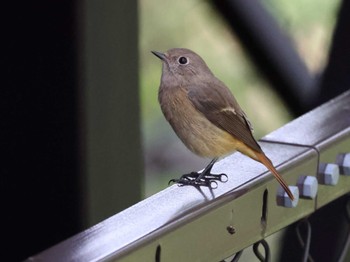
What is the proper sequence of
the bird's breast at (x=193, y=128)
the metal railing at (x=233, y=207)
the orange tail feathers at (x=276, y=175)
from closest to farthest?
the metal railing at (x=233, y=207), the orange tail feathers at (x=276, y=175), the bird's breast at (x=193, y=128)

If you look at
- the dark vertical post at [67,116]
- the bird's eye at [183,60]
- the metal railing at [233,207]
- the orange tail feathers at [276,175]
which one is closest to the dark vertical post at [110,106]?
the dark vertical post at [67,116]

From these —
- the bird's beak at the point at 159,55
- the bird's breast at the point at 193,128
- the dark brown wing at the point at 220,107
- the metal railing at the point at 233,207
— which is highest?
the metal railing at the point at 233,207

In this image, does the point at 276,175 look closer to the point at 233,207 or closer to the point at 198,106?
the point at 233,207

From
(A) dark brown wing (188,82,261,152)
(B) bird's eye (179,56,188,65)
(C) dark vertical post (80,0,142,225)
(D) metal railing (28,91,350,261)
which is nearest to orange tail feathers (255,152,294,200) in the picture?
(D) metal railing (28,91,350,261)

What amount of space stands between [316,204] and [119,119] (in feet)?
2.43

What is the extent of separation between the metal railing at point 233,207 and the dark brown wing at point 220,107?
355 mm

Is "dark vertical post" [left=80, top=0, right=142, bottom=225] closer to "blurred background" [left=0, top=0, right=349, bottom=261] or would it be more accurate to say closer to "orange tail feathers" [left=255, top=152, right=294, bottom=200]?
"blurred background" [left=0, top=0, right=349, bottom=261]

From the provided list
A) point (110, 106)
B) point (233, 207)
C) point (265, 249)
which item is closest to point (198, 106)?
point (110, 106)

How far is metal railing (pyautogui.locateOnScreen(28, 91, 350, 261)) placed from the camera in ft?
4.82

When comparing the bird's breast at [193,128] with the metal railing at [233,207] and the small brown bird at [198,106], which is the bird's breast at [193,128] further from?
the metal railing at [233,207]

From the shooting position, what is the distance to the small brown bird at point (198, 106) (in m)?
2.59

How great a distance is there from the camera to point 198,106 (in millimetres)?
2668

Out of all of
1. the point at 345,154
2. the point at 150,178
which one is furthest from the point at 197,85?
the point at 150,178

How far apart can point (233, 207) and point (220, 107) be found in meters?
0.92
